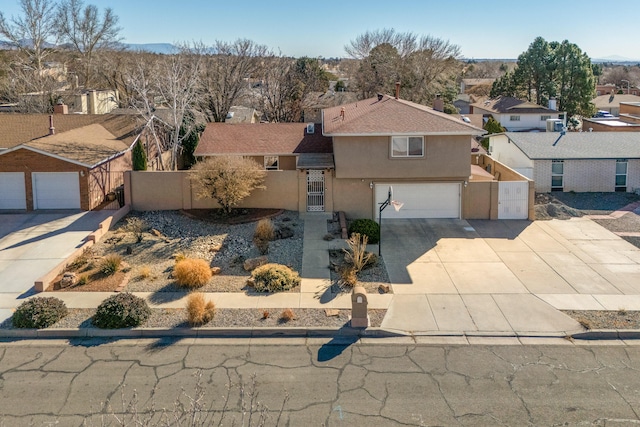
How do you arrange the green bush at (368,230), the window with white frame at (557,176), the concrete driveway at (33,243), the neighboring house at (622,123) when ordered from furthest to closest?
the neighboring house at (622,123), the window with white frame at (557,176), the green bush at (368,230), the concrete driveway at (33,243)

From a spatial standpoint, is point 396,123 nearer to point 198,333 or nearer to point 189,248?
point 189,248

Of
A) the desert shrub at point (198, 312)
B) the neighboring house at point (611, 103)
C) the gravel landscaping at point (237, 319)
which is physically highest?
the neighboring house at point (611, 103)

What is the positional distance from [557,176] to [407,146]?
11.0m

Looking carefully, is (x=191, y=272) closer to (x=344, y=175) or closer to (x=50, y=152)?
(x=344, y=175)

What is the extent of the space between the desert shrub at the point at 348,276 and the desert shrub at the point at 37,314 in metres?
7.93

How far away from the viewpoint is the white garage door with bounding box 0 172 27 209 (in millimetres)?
24406

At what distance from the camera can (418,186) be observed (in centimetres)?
2448

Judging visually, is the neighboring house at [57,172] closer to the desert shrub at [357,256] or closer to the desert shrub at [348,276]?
the desert shrub at [357,256]

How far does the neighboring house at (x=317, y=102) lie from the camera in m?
51.8

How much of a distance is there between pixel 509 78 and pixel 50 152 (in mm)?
59279

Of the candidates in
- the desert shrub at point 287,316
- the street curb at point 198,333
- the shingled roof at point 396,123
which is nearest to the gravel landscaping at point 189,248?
the desert shrub at point 287,316

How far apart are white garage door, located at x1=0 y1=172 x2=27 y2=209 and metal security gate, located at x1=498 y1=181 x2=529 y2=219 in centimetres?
2138

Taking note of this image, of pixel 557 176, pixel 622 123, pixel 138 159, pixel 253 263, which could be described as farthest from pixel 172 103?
pixel 622 123

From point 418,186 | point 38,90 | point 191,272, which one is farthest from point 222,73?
point 191,272
